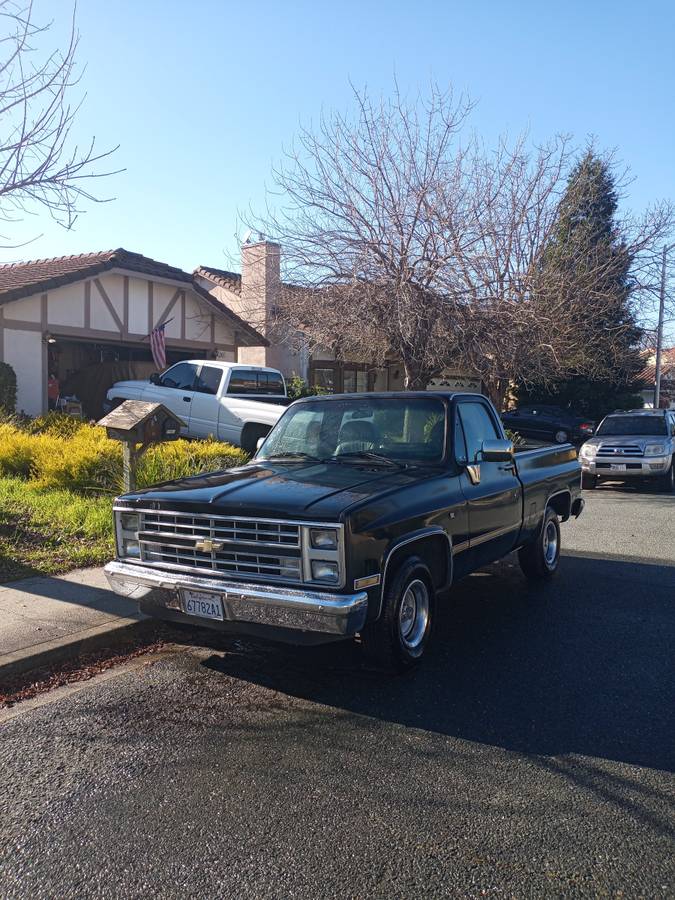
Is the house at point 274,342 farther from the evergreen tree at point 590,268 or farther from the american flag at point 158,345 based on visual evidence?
the evergreen tree at point 590,268

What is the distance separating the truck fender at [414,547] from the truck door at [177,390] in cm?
1068

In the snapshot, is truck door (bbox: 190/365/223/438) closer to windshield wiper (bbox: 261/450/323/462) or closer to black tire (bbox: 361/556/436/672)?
windshield wiper (bbox: 261/450/323/462)

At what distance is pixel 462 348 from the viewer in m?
14.7

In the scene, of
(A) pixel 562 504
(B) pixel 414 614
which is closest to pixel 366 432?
(B) pixel 414 614

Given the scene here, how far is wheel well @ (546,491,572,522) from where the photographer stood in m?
8.00

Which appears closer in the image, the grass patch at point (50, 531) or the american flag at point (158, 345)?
the grass patch at point (50, 531)

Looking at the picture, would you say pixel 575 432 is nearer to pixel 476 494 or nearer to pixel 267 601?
pixel 476 494

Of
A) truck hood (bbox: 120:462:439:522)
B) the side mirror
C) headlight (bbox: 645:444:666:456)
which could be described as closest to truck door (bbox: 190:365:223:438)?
headlight (bbox: 645:444:666:456)

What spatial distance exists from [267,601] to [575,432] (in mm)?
24394

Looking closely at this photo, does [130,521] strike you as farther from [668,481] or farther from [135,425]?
[668,481]

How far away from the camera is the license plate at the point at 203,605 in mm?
4598

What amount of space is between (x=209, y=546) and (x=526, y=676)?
224 cm

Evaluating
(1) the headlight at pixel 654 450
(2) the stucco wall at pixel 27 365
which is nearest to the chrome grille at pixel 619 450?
(1) the headlight at pixel 654 450

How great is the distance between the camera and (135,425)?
7.54 m
